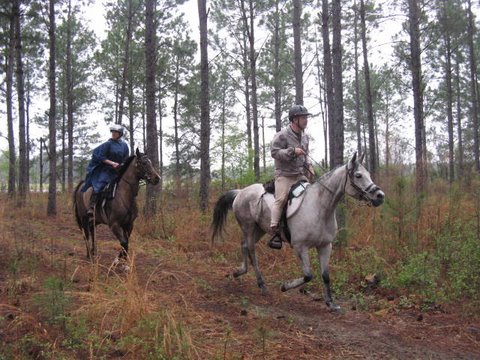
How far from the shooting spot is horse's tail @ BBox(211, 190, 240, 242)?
298 inches

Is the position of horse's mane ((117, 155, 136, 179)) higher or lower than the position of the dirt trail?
higher

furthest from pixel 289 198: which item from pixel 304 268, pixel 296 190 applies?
pixel 304 268

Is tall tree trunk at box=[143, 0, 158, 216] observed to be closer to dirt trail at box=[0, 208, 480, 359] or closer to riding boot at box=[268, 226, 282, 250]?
dirt trail at box=[0, 208, 480, 359]

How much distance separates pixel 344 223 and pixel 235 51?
64.6 ft

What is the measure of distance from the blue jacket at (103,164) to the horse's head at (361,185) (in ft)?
14.4

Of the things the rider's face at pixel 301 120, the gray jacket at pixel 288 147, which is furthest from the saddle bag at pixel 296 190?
the rider's face at pixel 301 120

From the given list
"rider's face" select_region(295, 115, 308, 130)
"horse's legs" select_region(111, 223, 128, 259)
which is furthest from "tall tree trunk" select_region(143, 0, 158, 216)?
"rider's face" select_region(295, 115, 308, 130)

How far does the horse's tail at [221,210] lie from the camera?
7562 millimetres

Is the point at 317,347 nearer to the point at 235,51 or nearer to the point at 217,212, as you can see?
the point at 217,212

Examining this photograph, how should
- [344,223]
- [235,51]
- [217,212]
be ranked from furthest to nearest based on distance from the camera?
[235,51] → [344,223] → [217,212]

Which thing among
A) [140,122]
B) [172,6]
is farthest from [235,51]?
[140,122]

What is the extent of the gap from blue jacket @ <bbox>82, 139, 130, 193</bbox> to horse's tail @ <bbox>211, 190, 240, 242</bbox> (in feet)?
6.73

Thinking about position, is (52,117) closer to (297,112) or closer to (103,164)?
(103,164)

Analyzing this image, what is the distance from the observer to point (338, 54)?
905 cm
